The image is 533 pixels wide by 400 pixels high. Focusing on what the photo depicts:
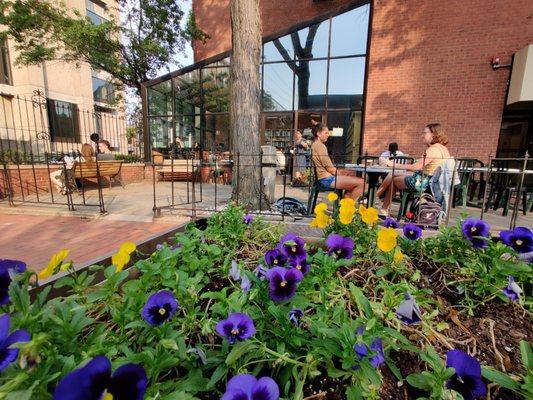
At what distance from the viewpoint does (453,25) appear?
8.47 metres

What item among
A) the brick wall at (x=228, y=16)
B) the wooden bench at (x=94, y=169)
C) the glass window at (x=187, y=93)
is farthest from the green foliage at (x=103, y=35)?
the wooden bench at (x=94, y=169)

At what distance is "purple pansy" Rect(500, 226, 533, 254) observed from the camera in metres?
1.18

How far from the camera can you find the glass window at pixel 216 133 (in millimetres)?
12016

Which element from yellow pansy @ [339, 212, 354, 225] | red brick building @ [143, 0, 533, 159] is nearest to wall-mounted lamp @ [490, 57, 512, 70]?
red brick building @ [143, 0, 533, 159]

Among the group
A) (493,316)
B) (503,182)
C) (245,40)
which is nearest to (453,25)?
(503,182)

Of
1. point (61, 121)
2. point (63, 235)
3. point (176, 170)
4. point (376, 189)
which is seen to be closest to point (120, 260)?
point (63, 235)

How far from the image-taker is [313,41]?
1020cm

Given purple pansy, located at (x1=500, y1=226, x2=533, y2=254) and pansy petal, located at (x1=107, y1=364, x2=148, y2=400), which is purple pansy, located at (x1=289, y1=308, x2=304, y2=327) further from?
purple pansy, located at (x1=500, y1=226, x2=533, y2=254)

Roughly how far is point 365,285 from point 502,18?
1067cm

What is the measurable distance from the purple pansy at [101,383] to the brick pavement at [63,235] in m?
2.77

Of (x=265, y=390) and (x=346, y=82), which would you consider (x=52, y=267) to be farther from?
(x=346, y=82)

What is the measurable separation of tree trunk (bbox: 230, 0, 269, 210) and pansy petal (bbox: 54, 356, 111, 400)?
154 inches

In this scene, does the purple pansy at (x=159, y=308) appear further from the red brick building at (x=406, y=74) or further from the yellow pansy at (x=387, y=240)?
the red brick building at (x=406, y=74)

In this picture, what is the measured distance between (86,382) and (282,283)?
0.57 metres
